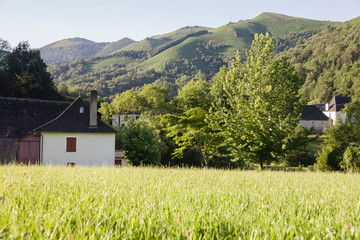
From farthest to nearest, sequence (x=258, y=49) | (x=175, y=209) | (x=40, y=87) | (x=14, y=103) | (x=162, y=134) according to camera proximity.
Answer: (x=40, y=87) → (x=162, y=134) → (x=14, y=103) → (x=258, y=49) → (x=175, y=209)

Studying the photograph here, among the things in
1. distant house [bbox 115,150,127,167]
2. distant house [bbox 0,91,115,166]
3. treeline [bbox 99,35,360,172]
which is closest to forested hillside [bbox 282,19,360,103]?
treeline [bbox 99,35,360,172]

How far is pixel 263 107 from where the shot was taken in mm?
25578

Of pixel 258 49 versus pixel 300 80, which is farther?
pixel 258 49

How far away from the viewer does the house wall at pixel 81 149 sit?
31531 mm

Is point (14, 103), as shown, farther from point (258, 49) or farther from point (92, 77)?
point (92, 77)

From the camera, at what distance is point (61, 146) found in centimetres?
3181

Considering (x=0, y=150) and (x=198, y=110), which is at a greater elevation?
(x=198, y=110)

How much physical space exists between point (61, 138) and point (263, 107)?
21690mm

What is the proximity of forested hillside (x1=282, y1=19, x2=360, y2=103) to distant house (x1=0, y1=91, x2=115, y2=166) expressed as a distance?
8795cm

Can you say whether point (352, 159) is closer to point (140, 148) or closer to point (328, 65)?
point (140, 148)

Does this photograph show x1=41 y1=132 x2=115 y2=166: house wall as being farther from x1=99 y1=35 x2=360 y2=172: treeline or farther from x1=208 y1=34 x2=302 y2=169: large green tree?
x1=208 y1=34 x2=302 y2=169: large green tree

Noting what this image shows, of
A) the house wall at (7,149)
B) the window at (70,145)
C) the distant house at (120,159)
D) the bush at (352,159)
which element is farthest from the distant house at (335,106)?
the house wall at (7,149)

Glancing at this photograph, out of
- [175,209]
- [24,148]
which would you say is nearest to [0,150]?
[24,148]

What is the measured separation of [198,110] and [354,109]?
19.4m
